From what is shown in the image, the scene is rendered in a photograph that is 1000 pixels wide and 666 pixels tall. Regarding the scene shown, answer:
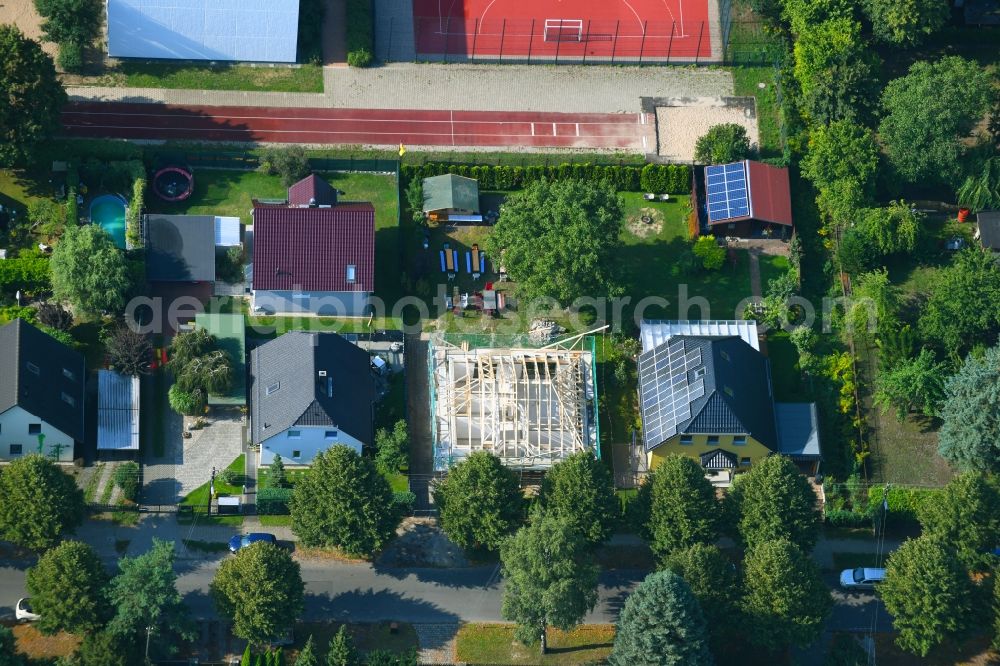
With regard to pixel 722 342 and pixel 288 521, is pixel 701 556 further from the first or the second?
pixel 288 521

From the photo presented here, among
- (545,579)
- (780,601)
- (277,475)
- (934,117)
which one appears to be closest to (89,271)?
(277,475)

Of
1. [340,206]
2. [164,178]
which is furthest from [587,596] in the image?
[164,178]

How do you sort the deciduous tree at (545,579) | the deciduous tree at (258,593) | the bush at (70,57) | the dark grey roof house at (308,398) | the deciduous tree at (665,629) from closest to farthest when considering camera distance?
the deciduous tree at (665,629), the deciduous tree at (258,593), the deciduous tree at (545,579), the dark grey roof house at (308,398), the bush at (70,57)

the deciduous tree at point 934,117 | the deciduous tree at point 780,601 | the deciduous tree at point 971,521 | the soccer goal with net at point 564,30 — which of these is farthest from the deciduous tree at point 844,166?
the deciduous tree at point 780,601

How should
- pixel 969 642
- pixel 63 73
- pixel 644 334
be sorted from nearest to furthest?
pixel 969 642
pixel 644 334
pixel 63 73

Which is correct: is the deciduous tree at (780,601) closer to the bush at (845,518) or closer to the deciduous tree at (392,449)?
the bush at (845,518)

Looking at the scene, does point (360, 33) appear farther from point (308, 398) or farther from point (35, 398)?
point (35, 398)
